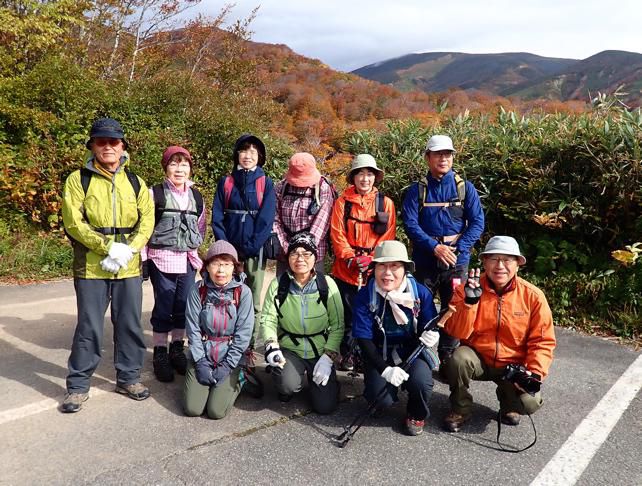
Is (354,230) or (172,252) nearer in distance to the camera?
(172,252)

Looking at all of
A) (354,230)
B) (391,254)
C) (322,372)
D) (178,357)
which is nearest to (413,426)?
(322,372)

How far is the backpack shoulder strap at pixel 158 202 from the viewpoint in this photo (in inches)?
161

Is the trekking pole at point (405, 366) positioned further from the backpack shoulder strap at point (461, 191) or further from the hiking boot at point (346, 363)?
the backpack shoulder strap at point (461, 191)

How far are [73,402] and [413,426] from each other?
2331 millimetres

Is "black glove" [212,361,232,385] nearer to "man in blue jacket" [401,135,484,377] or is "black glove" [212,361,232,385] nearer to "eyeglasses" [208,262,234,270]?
"eyeglasses" [208,262,234,270]

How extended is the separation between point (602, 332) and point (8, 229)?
7890 mm

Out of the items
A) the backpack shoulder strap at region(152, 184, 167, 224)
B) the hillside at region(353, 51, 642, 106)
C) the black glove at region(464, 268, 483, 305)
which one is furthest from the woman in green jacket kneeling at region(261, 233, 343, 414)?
the hillside at region(353, 51, 642, 106)

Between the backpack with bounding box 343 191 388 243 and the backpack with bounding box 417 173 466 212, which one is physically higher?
the backpack with bounding box 417 173 466 212

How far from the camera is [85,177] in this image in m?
3.55

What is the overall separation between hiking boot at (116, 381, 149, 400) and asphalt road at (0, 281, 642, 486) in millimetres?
49

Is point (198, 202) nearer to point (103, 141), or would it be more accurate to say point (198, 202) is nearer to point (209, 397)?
point (103, 141)

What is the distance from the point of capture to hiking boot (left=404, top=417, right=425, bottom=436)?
336 cm

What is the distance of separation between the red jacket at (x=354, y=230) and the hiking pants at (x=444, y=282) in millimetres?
470

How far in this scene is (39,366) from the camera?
4297 mm
